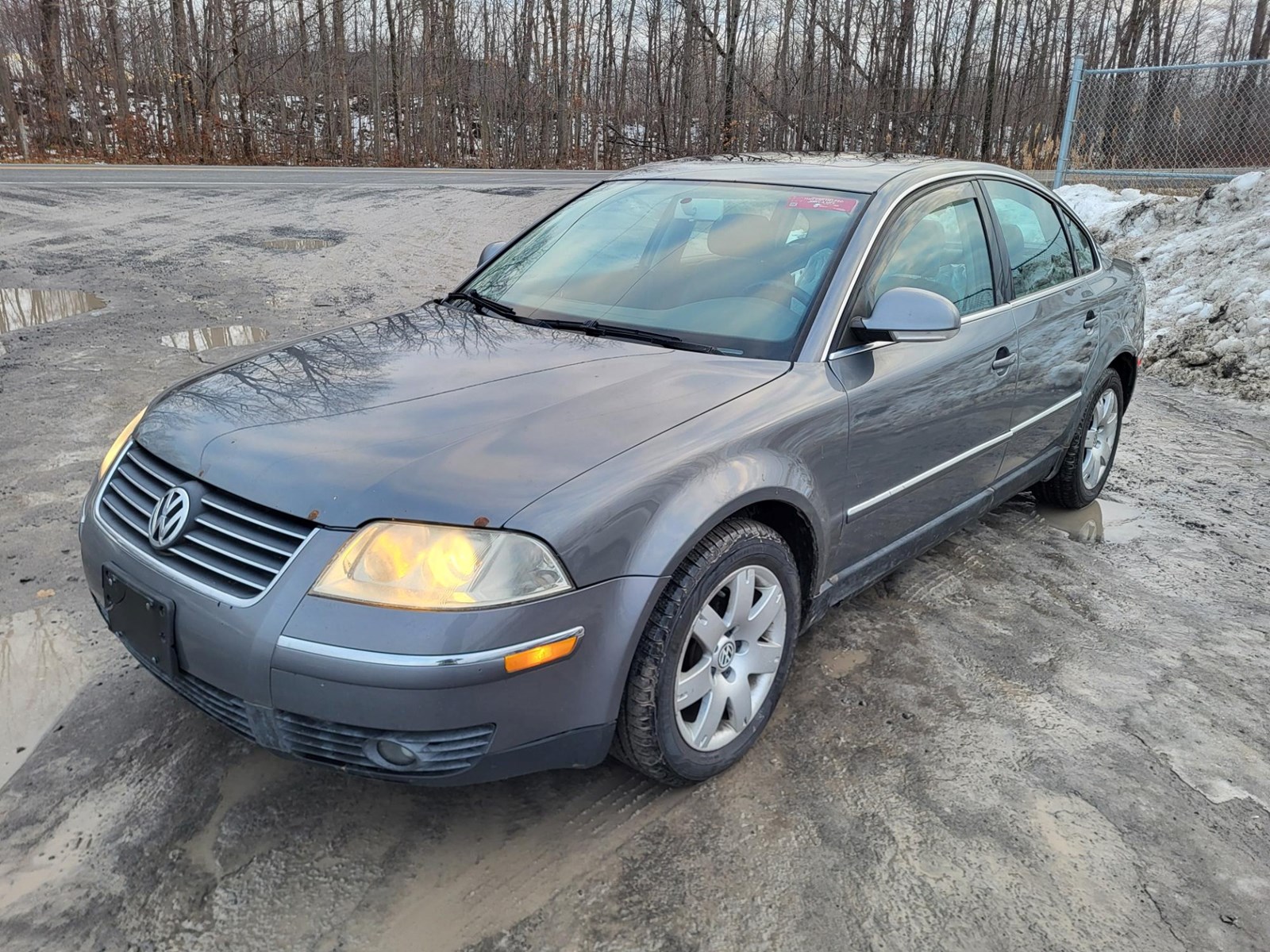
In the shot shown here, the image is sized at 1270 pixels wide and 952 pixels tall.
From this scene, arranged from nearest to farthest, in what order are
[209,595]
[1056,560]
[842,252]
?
[209,595] < [842,252] < [1056,560]

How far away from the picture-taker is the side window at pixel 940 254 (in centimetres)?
326

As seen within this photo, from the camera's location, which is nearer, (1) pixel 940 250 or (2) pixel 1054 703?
(2) pixel 1054 703

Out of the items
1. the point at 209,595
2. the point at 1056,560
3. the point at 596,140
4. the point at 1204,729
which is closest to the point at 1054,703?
the point at 1204,729

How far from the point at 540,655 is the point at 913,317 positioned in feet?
5.26

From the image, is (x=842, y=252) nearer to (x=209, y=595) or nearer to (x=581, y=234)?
(x=581, y=234)

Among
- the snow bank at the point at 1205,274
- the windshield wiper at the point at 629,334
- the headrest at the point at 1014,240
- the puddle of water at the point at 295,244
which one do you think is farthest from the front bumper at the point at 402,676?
the puddle of water at the point at 295,244

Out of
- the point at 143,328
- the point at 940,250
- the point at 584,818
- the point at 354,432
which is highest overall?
the point at 940,250

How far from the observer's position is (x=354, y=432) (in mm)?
2412

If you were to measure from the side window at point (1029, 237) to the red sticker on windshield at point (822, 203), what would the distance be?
96 centimetres

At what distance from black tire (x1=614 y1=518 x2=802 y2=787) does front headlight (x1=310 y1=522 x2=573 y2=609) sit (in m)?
0.36

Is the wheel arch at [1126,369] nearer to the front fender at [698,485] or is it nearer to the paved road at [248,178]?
the front fender at [698,485]

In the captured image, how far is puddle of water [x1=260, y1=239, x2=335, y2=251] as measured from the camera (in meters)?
10.6

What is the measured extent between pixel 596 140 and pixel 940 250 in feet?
90.4

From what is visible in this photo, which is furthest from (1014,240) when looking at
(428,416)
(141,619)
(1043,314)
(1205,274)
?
(1205,274)
